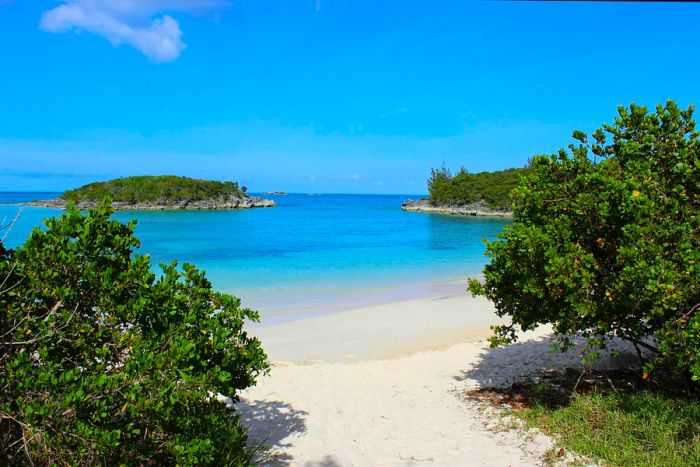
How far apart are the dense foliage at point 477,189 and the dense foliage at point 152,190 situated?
147 ft

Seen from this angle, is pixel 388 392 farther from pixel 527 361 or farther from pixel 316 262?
pixel 316 262

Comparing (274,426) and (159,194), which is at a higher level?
(159,194)

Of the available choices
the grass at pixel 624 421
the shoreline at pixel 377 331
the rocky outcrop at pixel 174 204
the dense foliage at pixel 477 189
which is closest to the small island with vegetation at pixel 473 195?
the dense foliage at pixel 477 189

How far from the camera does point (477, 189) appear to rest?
3713 inches

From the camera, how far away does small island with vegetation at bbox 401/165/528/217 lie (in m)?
88.0

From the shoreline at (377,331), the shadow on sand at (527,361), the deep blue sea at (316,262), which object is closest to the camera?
the shadow on sand at (527,361)

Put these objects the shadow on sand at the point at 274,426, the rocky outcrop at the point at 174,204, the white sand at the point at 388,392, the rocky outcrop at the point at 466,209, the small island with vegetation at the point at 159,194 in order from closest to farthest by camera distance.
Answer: the shadow on sand at the point at 274,426, the white sand at the point at 388,392, the rocky outcrop at the point at 466,209, the rocky outcrop at the point at 174,204, the small island with vegetation at the point at 159,194

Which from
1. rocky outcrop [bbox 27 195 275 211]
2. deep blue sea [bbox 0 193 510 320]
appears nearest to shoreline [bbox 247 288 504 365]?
deep blue sea [bbox 0 193 510 320]

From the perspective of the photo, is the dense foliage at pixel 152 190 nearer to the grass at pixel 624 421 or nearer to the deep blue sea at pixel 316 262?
the deep blue sea at pixel 316 262

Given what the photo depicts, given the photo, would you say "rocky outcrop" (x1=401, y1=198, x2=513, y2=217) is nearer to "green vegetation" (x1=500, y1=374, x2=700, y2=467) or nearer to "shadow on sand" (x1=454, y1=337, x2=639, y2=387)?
"shadow on sand" (x1=454, y1=337, x2=639, y2=387)

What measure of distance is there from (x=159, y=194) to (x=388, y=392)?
96085 mm

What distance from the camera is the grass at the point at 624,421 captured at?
203 inches

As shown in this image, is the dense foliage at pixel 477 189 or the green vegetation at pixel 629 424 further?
the dense foliage at pixel 477 189

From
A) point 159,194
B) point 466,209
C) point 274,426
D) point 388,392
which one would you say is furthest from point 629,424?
point 159,194
